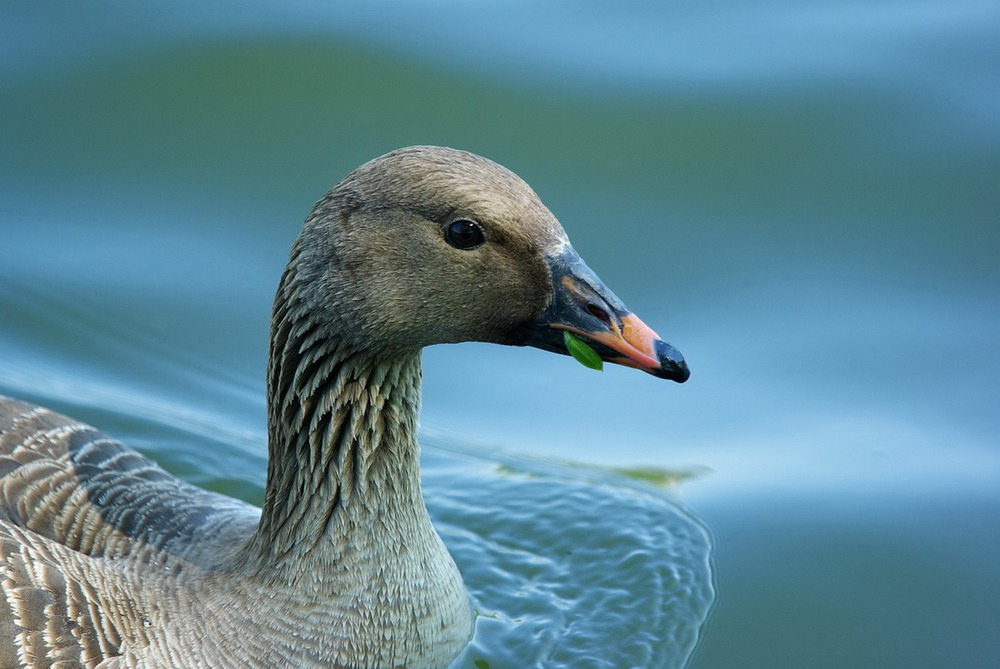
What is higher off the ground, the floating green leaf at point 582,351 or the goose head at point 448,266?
the goose head at point 448,266

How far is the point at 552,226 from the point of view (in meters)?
4.38

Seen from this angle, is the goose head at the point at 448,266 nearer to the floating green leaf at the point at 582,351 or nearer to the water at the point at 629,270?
the floating green leaf at the point at 582,351

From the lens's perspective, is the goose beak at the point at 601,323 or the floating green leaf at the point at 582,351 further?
the floating green leaf at the point at 582,351

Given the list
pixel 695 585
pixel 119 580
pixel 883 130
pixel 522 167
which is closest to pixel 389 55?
pixel 522 167

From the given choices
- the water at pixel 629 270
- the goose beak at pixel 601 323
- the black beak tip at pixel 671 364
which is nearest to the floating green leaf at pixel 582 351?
the goose beak at pixel 601 323

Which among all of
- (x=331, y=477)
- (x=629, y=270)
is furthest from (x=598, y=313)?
(x=629, y=270)

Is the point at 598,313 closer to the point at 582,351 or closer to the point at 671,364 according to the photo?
the point at 582,351

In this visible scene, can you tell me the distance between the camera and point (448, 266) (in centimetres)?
445

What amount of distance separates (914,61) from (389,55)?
11.3 feet

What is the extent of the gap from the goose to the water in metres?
0.96

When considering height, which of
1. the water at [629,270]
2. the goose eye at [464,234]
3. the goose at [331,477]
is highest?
the water at [629,270]

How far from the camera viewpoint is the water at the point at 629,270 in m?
6.21

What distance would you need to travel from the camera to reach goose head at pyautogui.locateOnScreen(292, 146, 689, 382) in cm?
430

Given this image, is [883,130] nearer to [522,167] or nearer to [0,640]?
[522,167]
